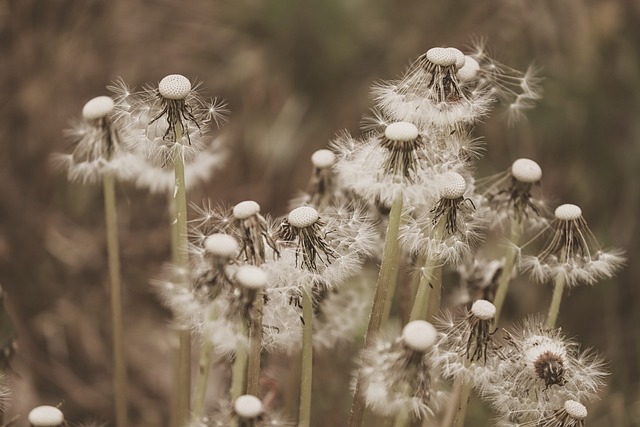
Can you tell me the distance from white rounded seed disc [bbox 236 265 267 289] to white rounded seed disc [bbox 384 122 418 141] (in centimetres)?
15

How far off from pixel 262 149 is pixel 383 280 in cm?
111

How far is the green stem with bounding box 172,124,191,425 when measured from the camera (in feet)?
1.97

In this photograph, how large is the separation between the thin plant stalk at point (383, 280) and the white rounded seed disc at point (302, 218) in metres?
0.06

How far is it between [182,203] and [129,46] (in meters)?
1.33

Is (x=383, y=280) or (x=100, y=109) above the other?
(x=100, y=109)

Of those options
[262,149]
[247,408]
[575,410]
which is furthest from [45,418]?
[262,149]

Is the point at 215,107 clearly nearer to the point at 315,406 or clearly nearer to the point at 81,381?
the point at 315,406

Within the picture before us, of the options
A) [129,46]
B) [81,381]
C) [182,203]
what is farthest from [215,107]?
[129,46]

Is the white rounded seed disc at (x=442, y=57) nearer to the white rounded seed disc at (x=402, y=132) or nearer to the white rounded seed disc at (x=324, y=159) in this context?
the white rounded seed disc at (x=402, y=132)

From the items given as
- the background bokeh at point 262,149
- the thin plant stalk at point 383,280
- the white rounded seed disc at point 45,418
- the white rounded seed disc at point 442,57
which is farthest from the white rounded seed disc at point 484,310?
the background bokeh at point 262,149

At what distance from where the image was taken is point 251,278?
1.60 feet

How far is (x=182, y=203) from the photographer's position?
604 mm

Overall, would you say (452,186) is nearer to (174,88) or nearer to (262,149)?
(174,88)

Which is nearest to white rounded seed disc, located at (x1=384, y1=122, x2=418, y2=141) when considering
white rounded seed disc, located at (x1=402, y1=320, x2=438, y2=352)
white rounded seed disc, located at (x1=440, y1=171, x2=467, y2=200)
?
white rounded seed disc, located at (x1=440, y1=171, x2=467, y2=200)
